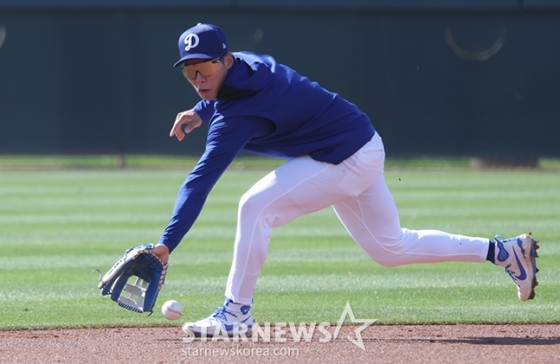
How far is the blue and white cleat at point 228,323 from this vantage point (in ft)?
14.4

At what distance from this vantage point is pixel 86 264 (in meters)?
7.40

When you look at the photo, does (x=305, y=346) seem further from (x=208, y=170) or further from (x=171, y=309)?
(x=208, y=170)

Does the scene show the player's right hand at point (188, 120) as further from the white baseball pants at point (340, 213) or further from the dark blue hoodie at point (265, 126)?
the white baseball pants at point (340, 213)

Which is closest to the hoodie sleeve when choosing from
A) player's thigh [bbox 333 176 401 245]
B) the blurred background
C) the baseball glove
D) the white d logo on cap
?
the baseball glove

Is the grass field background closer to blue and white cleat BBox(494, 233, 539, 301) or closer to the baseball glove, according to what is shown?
blue and white cleat BBox(494, 233, 539, 301)

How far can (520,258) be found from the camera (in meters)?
4.73

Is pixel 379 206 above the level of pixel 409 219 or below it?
above

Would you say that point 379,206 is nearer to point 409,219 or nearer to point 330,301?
point 330,301

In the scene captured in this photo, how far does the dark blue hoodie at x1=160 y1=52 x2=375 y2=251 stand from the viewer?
4.20m

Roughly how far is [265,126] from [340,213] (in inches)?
26.3

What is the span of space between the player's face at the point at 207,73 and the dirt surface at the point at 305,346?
1.20m

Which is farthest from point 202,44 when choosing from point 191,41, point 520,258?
point 520,258

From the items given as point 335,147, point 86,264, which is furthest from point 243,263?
point 86,264

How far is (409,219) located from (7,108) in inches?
307
